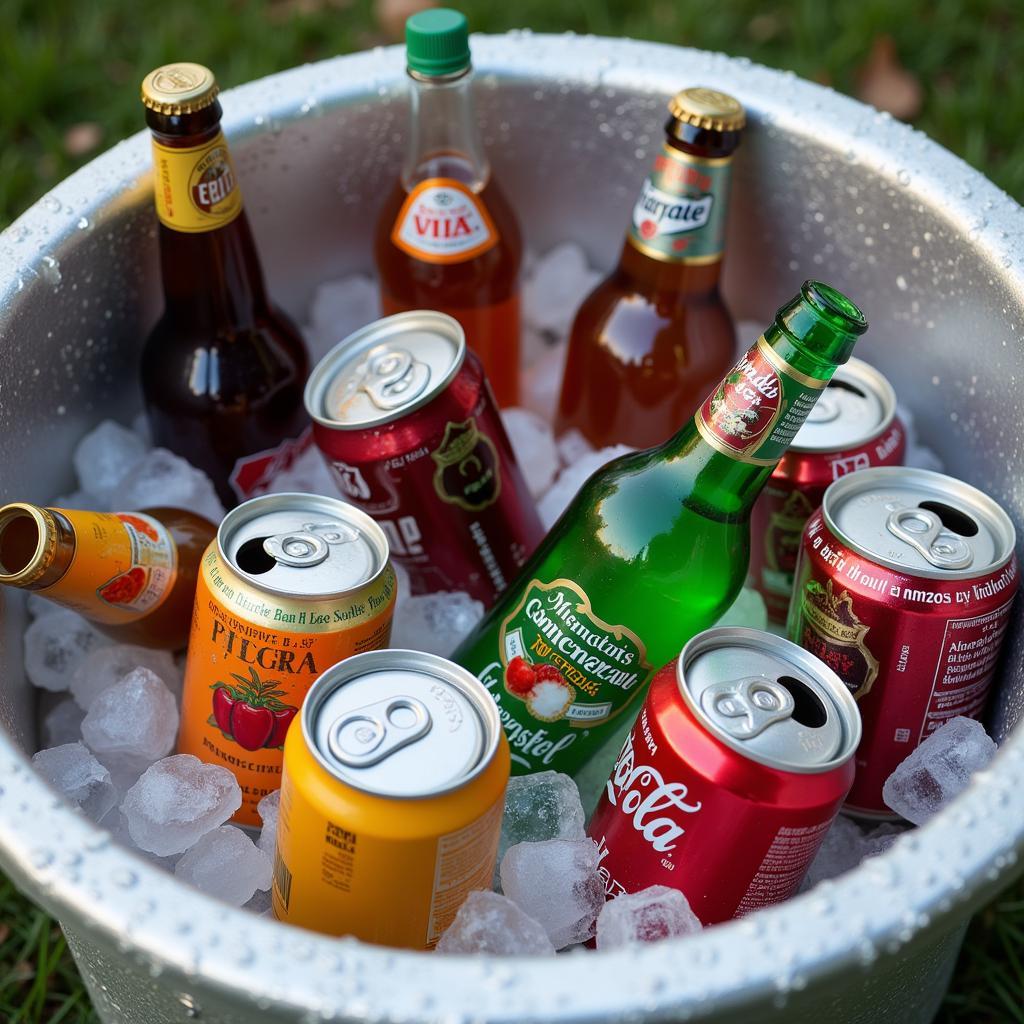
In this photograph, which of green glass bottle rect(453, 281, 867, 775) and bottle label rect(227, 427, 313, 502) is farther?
bottle label rect(227, 427, 313, 502)

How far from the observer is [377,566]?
4.20ft

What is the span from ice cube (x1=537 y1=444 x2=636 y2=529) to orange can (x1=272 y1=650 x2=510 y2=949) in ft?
1.93

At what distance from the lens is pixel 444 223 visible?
170 centimetres

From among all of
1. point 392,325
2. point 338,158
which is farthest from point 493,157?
point 392,325

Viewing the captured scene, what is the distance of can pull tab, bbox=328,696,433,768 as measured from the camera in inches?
42.4

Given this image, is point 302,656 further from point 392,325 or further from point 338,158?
point 338,158

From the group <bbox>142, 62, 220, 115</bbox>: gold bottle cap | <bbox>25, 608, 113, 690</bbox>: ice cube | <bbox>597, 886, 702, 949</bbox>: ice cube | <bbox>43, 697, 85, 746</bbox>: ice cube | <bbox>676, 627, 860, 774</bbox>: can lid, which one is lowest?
<bbox>43, 697, 85, 746</bbox>: ice cube

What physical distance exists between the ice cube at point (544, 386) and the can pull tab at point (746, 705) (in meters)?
0.91

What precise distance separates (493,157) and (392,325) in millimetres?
554

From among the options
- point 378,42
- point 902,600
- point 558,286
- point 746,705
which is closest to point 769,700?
point 746,705

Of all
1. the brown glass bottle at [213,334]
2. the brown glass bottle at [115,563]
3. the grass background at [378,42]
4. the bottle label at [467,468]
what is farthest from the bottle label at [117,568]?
the grass background at [378,42]

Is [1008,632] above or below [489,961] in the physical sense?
below

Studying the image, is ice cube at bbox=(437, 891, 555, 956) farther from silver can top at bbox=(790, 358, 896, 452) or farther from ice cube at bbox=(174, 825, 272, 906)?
silver can top at bbox=(790, 358, 896, 452)

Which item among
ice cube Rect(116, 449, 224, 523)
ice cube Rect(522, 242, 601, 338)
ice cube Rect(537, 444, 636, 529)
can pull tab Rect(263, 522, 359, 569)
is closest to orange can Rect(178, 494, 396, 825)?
can pull tab Rect(263, 522, 359, 569)
